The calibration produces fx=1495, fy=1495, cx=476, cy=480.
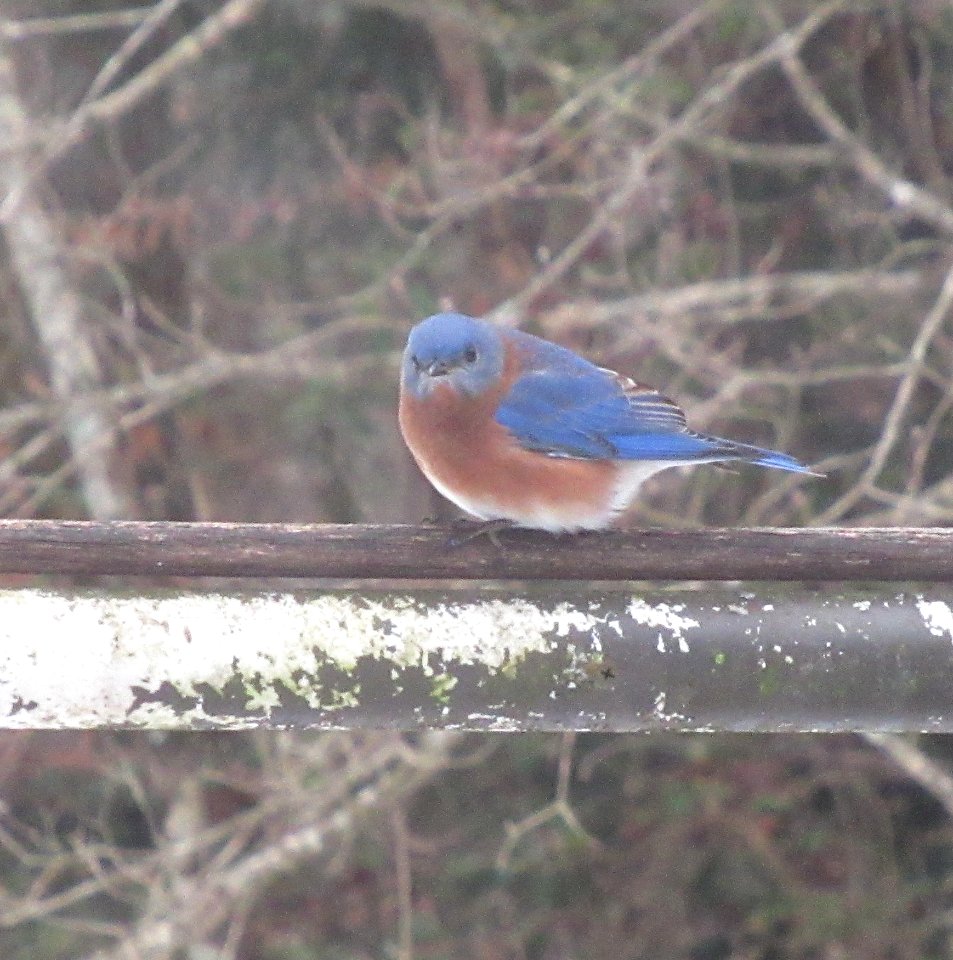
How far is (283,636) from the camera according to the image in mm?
1897

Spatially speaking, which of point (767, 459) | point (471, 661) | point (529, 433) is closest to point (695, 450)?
point (767, 459)

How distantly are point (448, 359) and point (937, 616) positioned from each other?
4.94 feet

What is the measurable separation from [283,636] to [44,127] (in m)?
4.95

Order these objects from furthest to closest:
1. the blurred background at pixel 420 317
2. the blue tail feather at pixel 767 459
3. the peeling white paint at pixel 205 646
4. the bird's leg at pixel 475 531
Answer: the blurred background at pixel 420 317, the blue tail feather at pixel 767 459, the bird's leg at pixel 475 531, the peeling white paint at pixel 205 646

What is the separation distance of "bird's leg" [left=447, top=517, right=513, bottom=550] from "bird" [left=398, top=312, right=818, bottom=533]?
15 centimetres

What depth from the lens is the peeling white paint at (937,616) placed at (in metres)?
1.94

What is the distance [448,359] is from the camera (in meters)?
3.24

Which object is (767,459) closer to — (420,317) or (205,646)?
(205,646)

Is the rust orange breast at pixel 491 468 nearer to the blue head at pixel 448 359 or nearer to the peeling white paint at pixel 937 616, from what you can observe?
the blue head at pixel 448 359

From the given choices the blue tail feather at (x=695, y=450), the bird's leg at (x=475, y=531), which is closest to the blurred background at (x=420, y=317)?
the blue tail feather at (x=695, y=450)

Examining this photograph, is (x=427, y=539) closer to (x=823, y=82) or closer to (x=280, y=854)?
(x=280, y=854)

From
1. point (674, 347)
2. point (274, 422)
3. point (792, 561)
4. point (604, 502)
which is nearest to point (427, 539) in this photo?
point (792, 561)

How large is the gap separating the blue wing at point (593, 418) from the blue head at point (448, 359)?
0.09m

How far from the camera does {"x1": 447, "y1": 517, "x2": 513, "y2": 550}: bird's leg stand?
234 centimetres
